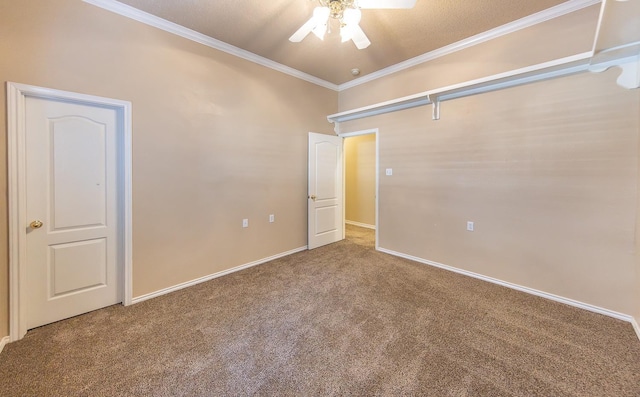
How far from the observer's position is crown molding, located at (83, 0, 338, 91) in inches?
91.2

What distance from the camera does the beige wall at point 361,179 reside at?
6.01 meters

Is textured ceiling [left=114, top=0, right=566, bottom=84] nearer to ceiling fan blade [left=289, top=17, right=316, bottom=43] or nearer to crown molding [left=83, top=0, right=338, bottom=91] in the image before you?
crown molding [left=83, top=0, right=338, bottom=91]

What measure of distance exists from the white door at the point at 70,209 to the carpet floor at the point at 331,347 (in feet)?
0.77

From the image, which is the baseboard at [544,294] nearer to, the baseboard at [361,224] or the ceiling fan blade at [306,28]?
the baseboard at [361,224]

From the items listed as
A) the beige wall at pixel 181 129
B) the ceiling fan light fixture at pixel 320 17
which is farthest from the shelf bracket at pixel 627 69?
the beige wall at pixel 181 129

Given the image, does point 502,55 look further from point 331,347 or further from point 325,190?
point 331,347

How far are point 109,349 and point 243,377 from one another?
1.11m

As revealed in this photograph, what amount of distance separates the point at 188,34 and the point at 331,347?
3436mm

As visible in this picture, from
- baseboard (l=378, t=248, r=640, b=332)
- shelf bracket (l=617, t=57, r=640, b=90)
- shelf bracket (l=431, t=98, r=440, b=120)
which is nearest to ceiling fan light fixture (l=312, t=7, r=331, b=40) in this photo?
shelf bracket (l=431, t=98, r=440, b=120)

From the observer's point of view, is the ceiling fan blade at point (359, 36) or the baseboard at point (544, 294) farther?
the baseboard at point (544, 294)

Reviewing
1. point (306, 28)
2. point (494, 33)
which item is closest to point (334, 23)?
point (306, 28)

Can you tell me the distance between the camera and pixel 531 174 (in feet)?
8.75

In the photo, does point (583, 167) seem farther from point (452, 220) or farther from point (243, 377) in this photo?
point (243, 377)

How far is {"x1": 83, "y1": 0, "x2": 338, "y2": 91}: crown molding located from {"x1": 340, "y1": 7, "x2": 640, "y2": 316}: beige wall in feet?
5.69
